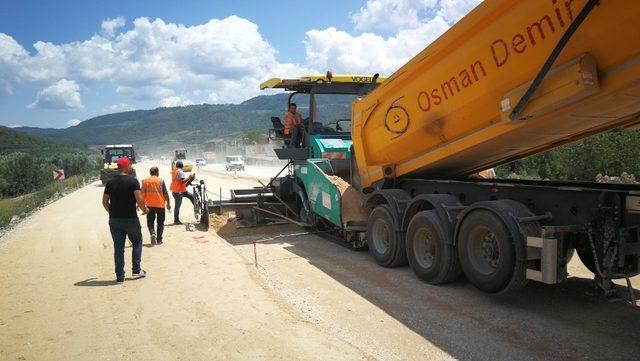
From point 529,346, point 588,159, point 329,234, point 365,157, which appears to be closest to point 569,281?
point 529,346

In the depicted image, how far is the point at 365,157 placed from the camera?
6898 millimetres

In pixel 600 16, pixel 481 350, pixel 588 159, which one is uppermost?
pixel 600 16

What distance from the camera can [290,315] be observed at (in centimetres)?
456

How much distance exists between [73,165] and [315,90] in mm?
46867

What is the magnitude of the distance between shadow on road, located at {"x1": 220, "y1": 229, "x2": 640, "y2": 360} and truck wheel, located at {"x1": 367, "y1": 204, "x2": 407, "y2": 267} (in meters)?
0.21

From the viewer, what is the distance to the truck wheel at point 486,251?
4.34m

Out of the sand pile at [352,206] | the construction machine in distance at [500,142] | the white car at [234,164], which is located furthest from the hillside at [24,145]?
the construction machine in distance at [500,142]

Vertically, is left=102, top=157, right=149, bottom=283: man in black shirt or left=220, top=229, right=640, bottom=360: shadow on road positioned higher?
left=102, top=157, right=149, bottom=283: man in black shirt

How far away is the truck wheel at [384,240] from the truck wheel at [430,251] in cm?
28

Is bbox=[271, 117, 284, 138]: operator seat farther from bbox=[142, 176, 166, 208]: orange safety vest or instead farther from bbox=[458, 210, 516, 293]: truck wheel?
bbox=[458, 210, 516, 293]: truck wheel

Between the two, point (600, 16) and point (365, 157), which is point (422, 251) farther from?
point (600, 16)

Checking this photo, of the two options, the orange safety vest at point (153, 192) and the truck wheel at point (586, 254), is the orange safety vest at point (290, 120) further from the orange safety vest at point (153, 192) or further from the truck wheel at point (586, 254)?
the truck wheel at point (586, 254)

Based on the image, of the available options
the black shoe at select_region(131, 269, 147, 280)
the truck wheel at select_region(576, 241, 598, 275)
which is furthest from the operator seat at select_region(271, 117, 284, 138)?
the truck wheel at select_region(576, 241, 598, 275)

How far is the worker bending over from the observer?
912 cm
